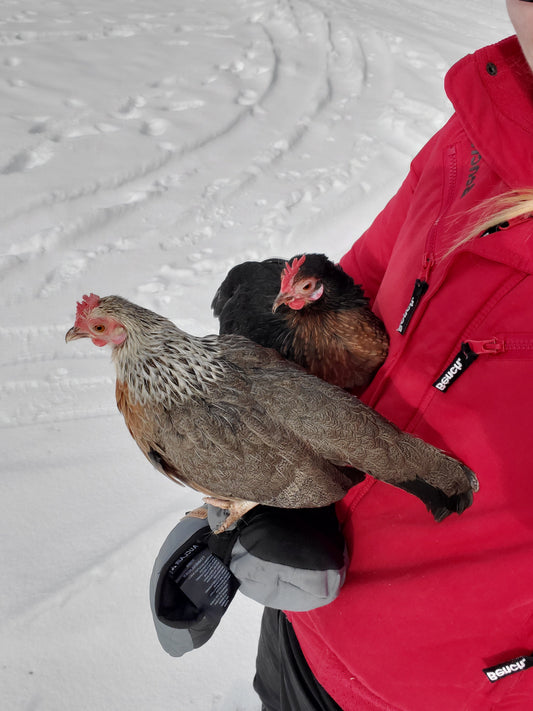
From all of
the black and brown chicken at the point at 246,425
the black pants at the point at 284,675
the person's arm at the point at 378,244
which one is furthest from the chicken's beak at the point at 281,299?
the black pants at the point at 284,675

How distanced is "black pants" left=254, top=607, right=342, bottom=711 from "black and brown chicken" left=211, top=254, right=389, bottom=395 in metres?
0.72

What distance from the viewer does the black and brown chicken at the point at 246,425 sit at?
1.24m

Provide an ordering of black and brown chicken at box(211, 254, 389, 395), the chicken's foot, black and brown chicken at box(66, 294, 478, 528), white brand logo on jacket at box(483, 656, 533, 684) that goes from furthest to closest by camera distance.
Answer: black and brown chicken at box(211, 254, 389, 395), the chicken's foot, black and brown chicken at box(66, 294, 478, 528), white brand logo on jacket at box(483, 656, 533, 684)

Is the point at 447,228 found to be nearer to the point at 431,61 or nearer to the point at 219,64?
the point at 219,64

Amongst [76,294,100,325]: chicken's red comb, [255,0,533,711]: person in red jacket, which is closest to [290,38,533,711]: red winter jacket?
[255,0,533,711]: person in red jacket

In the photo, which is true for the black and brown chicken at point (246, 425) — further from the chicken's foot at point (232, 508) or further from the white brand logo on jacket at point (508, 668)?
the white brand logo on jacket at point (508, 668)

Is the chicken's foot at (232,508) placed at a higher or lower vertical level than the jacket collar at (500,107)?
lower

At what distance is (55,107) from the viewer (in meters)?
4.25

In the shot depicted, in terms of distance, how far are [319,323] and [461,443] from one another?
26.4 inches

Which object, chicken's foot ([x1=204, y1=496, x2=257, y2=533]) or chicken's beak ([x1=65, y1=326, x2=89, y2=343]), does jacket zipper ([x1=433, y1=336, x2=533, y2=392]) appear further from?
chicken's beak ([x1=65, y1=326, x2=89, y2=343])

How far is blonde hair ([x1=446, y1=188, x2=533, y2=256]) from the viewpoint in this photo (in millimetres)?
1062

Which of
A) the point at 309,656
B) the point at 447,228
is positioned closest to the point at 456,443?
the point at 447,228

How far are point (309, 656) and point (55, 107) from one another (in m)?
4.23

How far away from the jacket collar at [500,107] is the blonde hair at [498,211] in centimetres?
4
